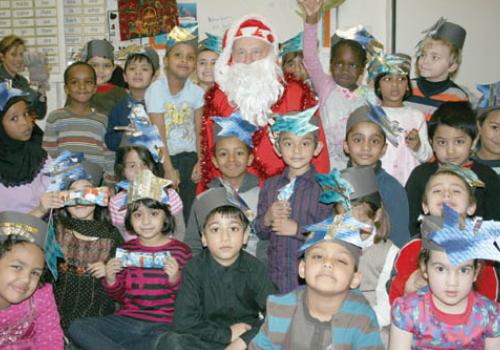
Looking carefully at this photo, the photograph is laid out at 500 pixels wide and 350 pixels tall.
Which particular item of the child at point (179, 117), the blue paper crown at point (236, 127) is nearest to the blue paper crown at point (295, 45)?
the child at point (179, 117)

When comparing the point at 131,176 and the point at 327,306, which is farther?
the point at 131,176

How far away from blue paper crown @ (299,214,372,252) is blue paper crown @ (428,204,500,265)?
0.33 meters

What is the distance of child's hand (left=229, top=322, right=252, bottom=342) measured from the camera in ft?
8.77

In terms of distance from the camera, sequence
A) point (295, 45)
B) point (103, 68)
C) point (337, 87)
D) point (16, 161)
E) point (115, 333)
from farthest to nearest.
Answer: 1. point (103, 68)
2. point (295, 45)
3. point (337, 87)
4. point (16, 161)
5. point (115, 333)

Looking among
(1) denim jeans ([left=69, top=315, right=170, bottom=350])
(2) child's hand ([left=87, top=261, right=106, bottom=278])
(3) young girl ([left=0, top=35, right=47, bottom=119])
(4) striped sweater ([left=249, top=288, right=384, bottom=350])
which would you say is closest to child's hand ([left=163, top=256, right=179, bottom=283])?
(1) denim jeans ([left=69, top=315, right=170, bottom=350])

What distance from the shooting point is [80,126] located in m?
4.40

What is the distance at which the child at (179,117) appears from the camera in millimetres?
4137

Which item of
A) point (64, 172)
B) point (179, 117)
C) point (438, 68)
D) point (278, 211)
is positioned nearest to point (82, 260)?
point (64, 172)

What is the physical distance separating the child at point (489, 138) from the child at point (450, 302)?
1447mm

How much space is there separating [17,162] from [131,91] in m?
1.26

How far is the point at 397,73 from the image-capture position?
3.81 m

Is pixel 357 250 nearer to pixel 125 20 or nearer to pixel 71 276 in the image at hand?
pixel 71 276

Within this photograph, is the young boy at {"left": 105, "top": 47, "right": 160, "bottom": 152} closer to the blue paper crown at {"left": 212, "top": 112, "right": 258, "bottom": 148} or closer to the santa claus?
the santa claus

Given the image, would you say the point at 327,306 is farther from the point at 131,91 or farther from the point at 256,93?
the point at 131,91
